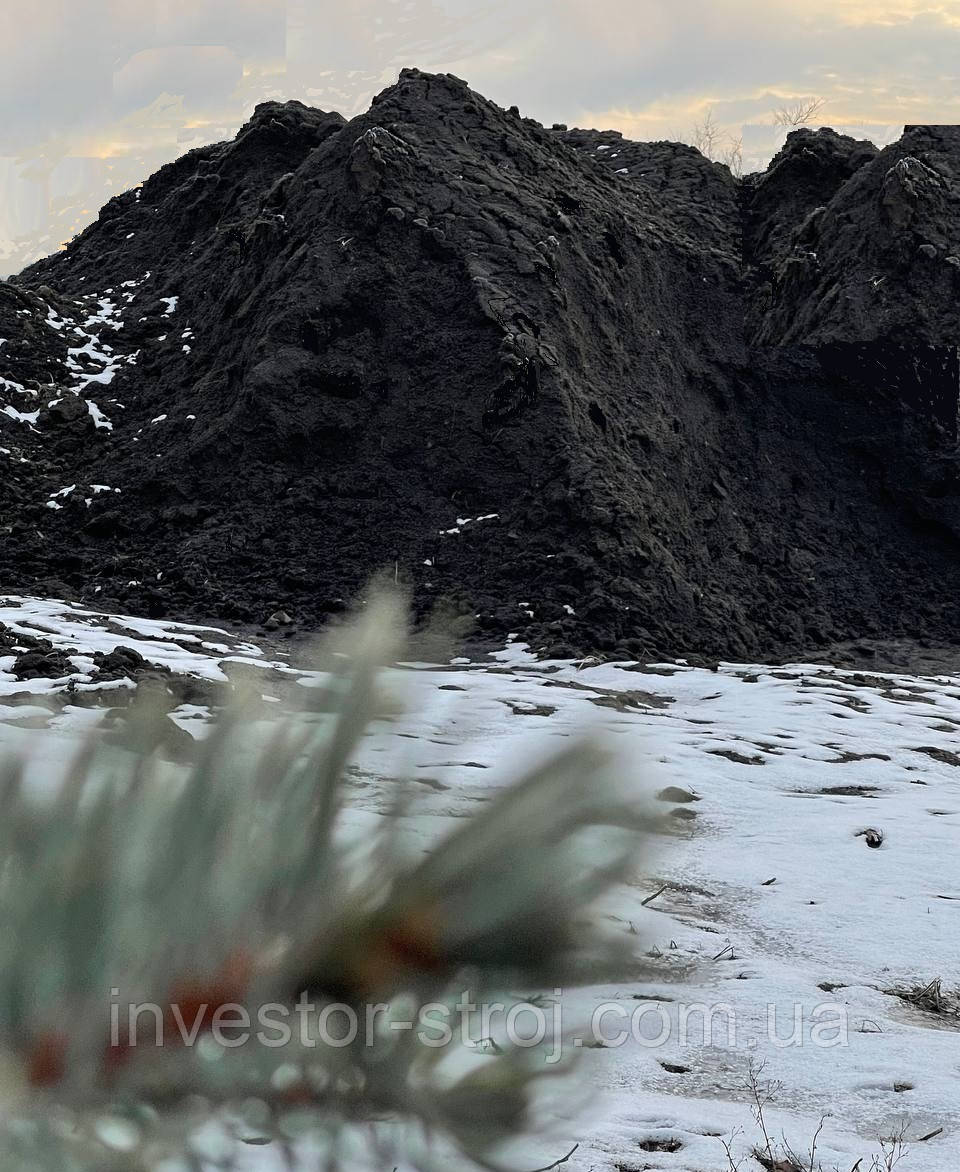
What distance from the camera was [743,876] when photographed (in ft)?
12.9

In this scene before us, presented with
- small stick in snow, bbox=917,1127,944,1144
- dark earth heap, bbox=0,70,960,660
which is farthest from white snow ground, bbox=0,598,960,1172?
dark earth heap, bbox=0,70,960,660

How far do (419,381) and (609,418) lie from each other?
64.3 inches

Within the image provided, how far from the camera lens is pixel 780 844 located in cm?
433

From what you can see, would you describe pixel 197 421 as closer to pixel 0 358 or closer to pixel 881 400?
pixel 0 358

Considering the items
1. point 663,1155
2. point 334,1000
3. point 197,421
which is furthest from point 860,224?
point 334,1000

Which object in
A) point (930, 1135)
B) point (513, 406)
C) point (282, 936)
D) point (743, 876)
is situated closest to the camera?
point (282, 936)

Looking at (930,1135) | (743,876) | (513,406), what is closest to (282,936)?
(930,1135)

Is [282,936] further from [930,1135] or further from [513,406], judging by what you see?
[513,406]

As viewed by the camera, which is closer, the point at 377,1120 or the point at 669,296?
the point at 377,1120

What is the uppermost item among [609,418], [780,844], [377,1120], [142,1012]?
[609,418]

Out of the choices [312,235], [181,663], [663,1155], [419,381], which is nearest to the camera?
[663,1155]

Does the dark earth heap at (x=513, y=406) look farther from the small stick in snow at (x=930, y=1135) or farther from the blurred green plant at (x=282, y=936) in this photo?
the blurred green plant at (x=282, y=936)

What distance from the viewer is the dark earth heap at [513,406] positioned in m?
8.60

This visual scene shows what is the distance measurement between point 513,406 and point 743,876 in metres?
5.85
